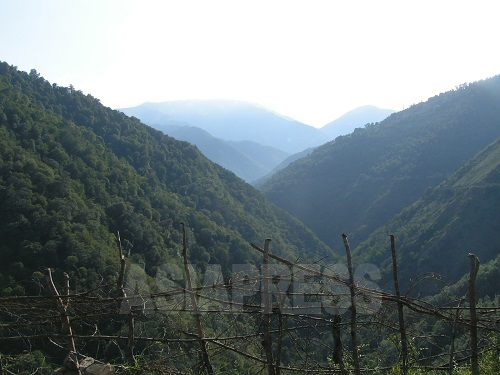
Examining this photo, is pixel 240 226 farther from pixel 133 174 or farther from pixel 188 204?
pixel 133 174

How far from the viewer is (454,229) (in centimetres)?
4850

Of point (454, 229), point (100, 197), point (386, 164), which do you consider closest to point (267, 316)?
point (100, 197)

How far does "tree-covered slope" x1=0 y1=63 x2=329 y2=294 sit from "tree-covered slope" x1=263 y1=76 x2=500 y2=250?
16906mm

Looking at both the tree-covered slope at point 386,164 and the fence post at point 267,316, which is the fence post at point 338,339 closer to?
the fence post at point 267,316

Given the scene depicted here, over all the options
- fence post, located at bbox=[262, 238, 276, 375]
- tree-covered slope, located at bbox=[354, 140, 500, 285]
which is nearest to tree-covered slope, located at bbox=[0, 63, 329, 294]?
tree-covered slope, located at bbox=[354, 140, 500, 285]

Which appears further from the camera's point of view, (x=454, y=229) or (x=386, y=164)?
(x=386, y=164)

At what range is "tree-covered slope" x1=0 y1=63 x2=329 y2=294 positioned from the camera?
98.8ft

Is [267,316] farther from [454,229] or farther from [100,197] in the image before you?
[454,229]

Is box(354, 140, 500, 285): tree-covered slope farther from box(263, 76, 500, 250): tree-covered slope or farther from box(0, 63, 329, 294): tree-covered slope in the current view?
box(263, 76, 500, 250): tree-covered slope

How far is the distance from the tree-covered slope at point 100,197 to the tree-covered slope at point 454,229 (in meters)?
14.7

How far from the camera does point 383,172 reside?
8881cm

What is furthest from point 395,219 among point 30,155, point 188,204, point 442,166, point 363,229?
point 30,155

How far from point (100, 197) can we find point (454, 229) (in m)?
39.9

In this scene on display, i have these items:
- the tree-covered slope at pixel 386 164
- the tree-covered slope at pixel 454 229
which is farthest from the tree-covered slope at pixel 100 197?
the tree-covered slope at pixel 386 164
